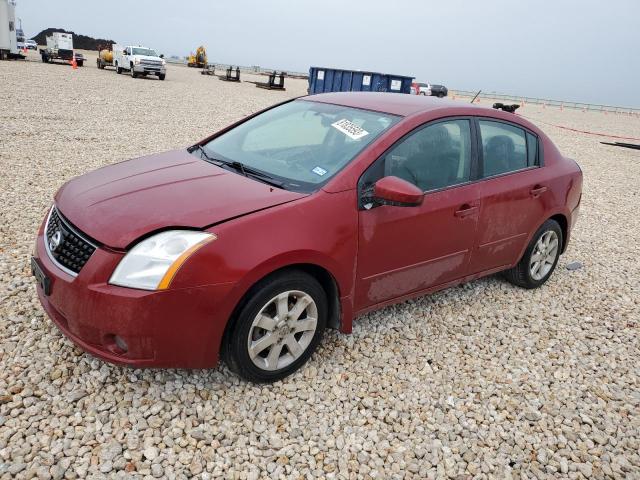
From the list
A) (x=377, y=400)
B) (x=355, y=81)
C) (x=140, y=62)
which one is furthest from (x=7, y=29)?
(x=377, y=400)

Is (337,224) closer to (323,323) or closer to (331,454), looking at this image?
(323,323)

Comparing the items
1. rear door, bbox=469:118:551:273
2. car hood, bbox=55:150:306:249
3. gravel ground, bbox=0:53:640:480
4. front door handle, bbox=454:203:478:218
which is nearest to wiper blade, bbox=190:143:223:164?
car hood, bbox=55:150:306:249

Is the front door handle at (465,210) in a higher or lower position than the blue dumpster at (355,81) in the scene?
lower

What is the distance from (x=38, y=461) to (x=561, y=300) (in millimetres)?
4169

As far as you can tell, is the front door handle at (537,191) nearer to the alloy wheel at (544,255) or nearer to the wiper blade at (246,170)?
the alloy wheel at (544,255)

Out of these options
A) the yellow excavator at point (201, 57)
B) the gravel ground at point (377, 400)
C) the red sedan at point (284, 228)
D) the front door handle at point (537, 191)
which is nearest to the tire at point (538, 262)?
the gravel ground at point (377, 400)

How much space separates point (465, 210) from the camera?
3.42 m

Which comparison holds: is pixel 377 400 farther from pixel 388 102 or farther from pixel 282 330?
pixel 388 102

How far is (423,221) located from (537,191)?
1402mm

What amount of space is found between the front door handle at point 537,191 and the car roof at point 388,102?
2.66ft

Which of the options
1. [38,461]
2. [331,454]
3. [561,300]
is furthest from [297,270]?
[561,300]

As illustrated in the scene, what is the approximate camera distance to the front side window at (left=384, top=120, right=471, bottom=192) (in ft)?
10.2

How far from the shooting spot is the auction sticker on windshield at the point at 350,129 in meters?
3.14

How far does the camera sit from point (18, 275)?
3.76m
